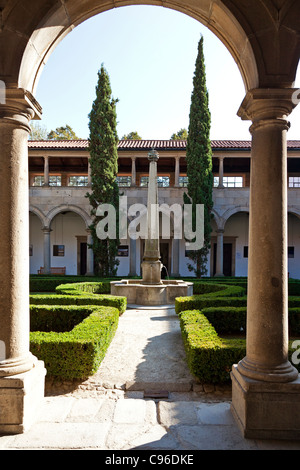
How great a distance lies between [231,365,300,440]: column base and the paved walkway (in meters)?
0.08

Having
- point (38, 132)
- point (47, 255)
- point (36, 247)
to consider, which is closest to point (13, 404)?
point (47, 255)

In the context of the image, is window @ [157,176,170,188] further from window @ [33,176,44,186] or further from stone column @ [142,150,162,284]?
stone column @ [142,150,162,284]

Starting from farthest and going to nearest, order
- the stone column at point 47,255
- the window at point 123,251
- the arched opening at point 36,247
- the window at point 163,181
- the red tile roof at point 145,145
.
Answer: the window at point 163,181 < the arched opening at point 36,247 < the window at point 123,251 < the stone column at point 47,255 < the red tile roof at point 145,145

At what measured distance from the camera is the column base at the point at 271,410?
288 cm

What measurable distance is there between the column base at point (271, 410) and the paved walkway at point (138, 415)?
0.26ft

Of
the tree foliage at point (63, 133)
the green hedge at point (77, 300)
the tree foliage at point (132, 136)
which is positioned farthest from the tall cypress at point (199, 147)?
the tree foliage at point (63, 133)

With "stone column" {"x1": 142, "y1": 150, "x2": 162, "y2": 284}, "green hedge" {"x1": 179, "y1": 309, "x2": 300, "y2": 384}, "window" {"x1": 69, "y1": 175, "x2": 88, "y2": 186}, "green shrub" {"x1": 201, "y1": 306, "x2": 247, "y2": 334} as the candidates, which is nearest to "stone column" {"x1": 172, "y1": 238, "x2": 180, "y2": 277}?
"stone column" {"x1": 142, "y1": 150, "x2": 162, "y2": 284}

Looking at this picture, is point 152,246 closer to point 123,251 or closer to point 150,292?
point 150,292

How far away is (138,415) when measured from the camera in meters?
3.39

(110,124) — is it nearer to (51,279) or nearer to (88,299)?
(51,279)

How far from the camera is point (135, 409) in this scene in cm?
355

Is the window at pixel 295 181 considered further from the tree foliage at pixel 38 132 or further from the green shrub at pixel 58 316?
the tree foliage at pixel 38 132

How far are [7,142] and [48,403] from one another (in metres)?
2.96
